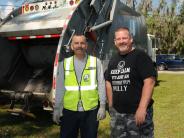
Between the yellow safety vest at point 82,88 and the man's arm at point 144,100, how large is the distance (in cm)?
61

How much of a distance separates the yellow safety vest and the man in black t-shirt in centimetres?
26

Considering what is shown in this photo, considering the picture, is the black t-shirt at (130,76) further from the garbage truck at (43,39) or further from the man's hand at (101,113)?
the garbage truck at (43,39)

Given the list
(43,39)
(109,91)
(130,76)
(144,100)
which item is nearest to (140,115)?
(144,100)

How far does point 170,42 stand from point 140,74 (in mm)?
37263

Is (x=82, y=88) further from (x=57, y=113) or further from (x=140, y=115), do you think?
(x=140, y=115)

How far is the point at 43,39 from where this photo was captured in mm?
8500

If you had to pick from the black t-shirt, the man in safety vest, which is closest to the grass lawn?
the man in safety vest

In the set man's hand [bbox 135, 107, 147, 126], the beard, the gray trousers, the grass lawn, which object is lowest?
the grass lawn

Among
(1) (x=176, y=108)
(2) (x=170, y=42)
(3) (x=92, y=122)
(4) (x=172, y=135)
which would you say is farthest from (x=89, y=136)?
(2) (x=170, y=42)

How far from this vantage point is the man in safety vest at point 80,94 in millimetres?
4414

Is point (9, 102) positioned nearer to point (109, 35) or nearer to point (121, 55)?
point (109, 35)

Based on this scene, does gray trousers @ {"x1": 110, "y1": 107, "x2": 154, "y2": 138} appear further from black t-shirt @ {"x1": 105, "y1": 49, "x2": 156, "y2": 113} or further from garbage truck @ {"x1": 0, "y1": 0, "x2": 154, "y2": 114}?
garbage truck @ {"x1": 0, "y1": 0, "x2": 154, "y2": 114}

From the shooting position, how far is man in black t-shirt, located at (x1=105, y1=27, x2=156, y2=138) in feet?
13.2

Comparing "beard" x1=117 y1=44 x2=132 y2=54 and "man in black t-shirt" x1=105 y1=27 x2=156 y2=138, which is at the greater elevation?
"beard" x1=117 y1=44 x2=132 y2=54
